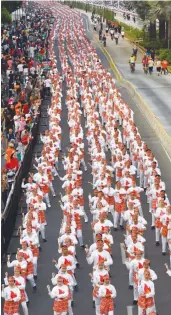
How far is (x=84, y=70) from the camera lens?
44156 mm

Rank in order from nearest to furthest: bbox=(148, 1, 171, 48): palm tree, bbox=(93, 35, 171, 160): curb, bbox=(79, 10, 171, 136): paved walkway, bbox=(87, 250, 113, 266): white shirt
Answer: bbox=(87, 250, 113, 266): white shirt < bbox=(93, 35, 171, 160): curb < bbox=(79, 10, 171, 136): paved walkway < bbox=(148, 1, 171, 48): palm tree

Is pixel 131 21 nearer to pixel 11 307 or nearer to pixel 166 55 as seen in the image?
pixel 166 55

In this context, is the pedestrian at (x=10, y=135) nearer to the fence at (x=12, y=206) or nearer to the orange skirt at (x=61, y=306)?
the fence at (x=12, y=206)

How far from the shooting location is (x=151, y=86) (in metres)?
45.7

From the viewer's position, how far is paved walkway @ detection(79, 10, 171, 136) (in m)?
36.1

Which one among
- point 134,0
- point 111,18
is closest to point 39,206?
A: point 134,0

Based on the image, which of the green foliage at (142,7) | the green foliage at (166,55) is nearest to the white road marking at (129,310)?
the green foliage at (166,55)

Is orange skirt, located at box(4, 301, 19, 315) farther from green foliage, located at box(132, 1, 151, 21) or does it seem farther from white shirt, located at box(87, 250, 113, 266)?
green foliage, located at box(132, 1, 151, 21)

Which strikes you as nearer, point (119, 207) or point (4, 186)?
point (119, 207)

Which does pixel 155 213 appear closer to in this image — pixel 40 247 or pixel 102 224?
pixel 102 224

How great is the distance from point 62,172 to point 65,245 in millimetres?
10419

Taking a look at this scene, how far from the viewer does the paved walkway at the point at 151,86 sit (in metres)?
36.1

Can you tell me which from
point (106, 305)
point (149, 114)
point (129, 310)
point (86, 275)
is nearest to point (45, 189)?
point (86, 275)

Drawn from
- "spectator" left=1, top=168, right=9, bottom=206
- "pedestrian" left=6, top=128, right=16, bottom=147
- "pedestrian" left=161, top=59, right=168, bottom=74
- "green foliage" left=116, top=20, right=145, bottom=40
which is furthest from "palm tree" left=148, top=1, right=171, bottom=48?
"spectator" left=1, top=168, right=9, bottom=206
